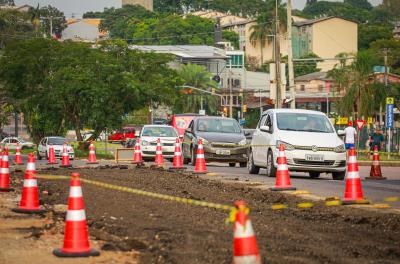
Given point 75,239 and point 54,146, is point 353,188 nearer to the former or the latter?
point 75,239

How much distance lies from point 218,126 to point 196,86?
100864 millimetres

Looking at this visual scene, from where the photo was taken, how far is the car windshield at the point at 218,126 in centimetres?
3459

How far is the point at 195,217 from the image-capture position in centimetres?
1427

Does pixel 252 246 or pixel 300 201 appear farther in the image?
pixel 300 201

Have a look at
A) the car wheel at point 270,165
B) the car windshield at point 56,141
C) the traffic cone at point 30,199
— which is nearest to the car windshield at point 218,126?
the car wheel at point 270,165

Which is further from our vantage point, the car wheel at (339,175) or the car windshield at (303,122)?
the car windshield at (303,122)

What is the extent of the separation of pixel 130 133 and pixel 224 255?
95744mm

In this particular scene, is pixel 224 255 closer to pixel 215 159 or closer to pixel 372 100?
pixel 215 159

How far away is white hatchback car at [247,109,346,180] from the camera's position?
2514 centimetres

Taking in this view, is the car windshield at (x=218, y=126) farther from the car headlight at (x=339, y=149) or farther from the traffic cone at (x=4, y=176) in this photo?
the traffic cone at (x=4, y=176)

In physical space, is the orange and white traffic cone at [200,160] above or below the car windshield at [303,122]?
below

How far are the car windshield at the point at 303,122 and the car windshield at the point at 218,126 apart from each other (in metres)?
7.85

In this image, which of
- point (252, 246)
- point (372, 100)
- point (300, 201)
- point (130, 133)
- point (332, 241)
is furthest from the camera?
point (130, 133)

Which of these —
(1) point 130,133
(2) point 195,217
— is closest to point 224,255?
(2) point 195,217
